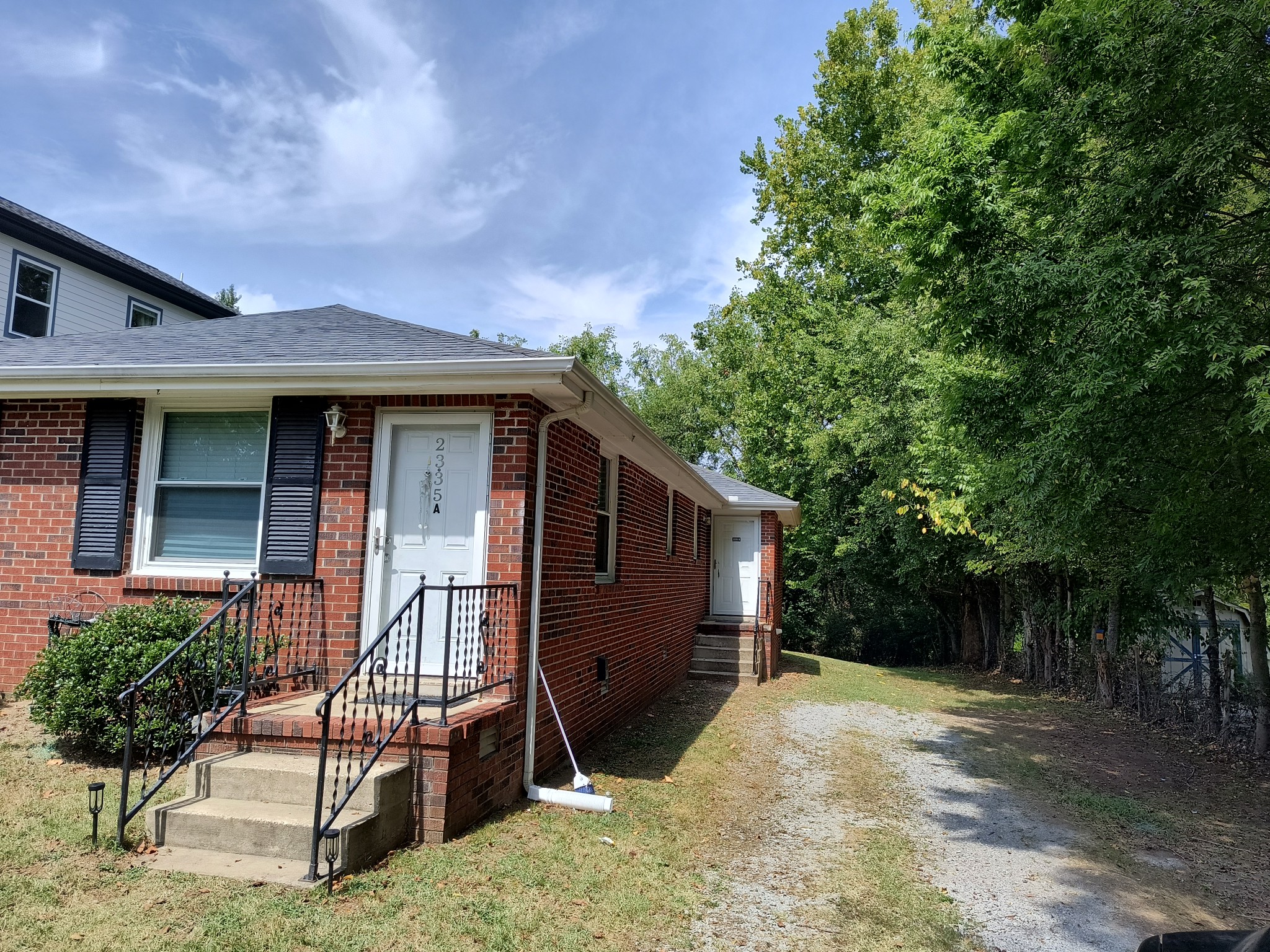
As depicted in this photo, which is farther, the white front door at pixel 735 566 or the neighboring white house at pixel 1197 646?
the white front door at pixel 735 566

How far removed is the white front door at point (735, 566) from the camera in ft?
51.1

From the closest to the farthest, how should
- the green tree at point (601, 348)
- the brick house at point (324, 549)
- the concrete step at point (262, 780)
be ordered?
1. the concrete step at point (262, 780)
2. the brick house at point (324, 549)
3. the green tree at point (601, 348)

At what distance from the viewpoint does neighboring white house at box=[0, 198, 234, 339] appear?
40.4 feet

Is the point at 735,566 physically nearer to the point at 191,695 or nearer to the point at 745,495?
the point at 745,495

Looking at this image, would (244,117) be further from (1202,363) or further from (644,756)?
(1202,363)

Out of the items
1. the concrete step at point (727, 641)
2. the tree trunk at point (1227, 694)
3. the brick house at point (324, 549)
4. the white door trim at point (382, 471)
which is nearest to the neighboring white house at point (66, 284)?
the brick house at point (324, 549)

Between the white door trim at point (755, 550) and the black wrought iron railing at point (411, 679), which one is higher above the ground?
the white door trim at point (755, 550)

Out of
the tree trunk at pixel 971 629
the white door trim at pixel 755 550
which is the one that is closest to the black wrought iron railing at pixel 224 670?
the white door trim at pixel 755 550

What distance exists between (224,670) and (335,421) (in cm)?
203

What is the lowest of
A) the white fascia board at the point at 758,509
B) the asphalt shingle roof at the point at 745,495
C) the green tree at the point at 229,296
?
the white fascia board at the point at 758,509

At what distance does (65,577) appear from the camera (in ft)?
21.1

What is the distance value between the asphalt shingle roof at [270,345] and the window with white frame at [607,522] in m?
2.00

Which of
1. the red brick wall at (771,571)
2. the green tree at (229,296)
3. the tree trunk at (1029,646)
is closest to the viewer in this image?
the red brick wall at (771,571)

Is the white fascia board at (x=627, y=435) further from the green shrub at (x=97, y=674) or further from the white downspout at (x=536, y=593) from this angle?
the green shrub at (x=97, y=674)
